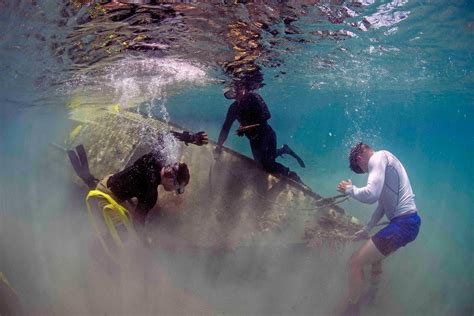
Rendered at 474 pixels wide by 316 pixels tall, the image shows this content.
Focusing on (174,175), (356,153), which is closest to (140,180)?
(174,175)

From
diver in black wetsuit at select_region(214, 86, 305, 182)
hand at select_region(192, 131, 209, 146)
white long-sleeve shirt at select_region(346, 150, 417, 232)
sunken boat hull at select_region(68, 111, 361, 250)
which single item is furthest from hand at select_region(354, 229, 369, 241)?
hand at select_region(192, 131, 209, 146)

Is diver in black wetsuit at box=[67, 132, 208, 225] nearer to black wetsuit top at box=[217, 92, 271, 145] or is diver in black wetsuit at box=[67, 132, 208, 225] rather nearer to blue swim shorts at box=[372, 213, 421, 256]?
black wetsuit top at box=[217, 92, 271, 145]

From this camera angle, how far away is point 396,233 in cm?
606

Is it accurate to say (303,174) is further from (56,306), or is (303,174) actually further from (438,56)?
(56,306)

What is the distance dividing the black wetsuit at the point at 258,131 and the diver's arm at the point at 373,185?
2291 millimetres

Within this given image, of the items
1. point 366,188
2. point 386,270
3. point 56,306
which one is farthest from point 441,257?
point 56,306

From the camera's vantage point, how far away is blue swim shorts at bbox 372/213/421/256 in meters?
6.07

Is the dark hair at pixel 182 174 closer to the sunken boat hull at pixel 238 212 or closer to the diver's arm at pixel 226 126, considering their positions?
the sunken boat hull at pixel 238 212

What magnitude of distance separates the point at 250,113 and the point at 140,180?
3.62 m

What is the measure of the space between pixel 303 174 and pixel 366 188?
30.1 metres

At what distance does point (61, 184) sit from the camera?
9781 millimetres

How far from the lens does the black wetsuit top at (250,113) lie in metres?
7.77

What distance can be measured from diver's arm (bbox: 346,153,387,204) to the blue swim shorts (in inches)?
36.4

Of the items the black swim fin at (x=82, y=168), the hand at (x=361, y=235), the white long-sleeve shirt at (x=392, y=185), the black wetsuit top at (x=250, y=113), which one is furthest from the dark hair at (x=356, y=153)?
the black swim fin at (x=82, y=168)
